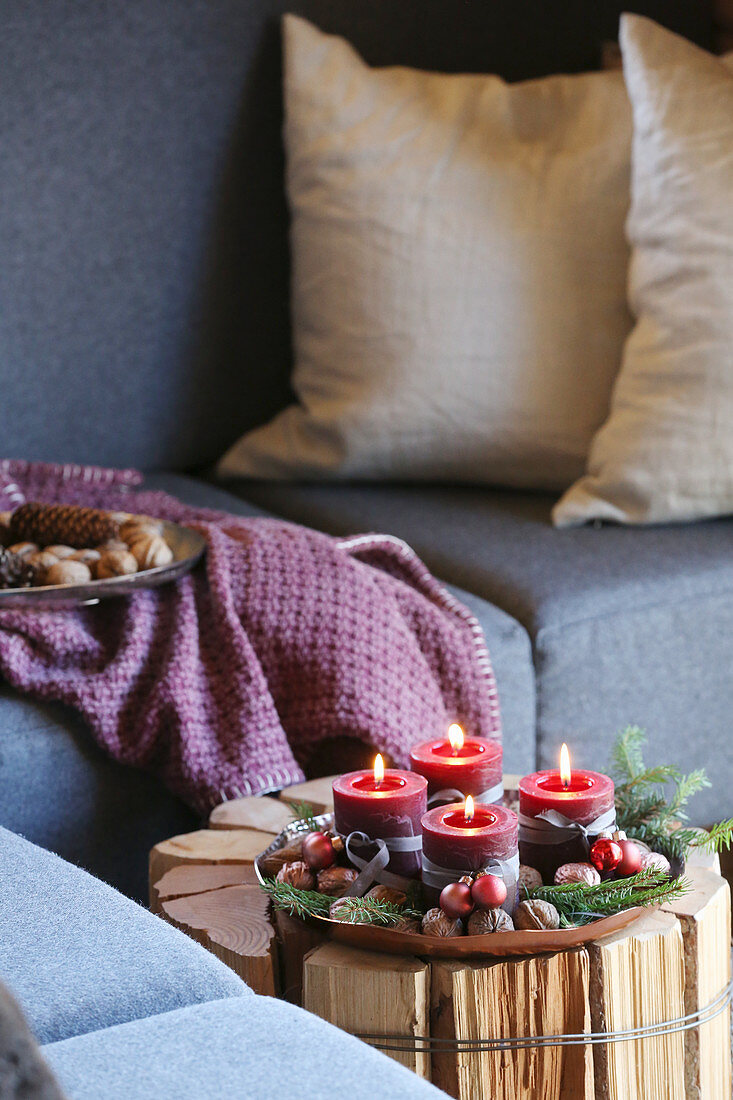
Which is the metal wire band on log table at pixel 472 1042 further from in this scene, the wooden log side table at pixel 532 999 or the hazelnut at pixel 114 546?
the hazelnut at pixel 114 546

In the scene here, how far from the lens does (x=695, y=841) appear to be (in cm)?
81

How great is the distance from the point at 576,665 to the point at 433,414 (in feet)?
1.59

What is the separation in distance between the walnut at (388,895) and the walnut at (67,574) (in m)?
0.44

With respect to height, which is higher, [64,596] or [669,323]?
[669,323]

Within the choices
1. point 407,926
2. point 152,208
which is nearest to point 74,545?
point 407,926

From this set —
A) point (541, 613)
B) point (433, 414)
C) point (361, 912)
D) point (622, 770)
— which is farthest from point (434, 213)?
point (361, 912)

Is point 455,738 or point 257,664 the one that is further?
point 257,664

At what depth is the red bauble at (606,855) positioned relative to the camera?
74 cm

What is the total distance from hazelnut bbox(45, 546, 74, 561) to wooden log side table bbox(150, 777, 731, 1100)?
0.43m

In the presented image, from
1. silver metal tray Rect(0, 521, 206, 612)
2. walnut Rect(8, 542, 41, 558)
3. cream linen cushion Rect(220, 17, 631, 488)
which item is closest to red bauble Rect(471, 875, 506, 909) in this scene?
silver metal tray Rect(0, 521, 206, 612)

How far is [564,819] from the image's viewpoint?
0.75 meters

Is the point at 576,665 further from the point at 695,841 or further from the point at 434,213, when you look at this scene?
the point at 434,213

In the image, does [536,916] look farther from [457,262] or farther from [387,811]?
[457,262]

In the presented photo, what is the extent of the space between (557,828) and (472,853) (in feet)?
0.26
